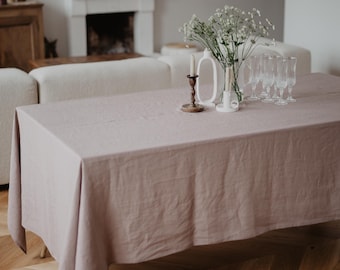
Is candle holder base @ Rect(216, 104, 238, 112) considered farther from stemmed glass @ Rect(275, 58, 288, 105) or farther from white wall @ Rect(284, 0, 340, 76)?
white wall @ Rect(284, 0, 340, 76)

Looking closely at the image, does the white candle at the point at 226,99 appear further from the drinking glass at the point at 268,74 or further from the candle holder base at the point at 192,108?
the drinking glass at the point at 268,74

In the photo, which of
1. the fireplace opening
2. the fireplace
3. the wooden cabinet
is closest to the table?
the wooden cabinet

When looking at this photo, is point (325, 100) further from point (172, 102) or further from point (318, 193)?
point (172, 102)

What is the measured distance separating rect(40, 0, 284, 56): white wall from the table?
4.17 meters

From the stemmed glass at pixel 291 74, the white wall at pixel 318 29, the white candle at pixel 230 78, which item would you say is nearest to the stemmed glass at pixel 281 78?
the stemmed glass at pixel 291 74

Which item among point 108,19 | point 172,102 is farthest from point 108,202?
point 108,19

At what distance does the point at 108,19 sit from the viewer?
782 centimetres

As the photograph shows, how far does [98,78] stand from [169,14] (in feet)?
12.7

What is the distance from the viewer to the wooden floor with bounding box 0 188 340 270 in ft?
11.1

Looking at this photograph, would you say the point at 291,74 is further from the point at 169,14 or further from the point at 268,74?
the point at 169,14

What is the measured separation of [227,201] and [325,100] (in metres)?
0.84

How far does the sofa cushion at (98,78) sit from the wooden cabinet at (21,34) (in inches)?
111

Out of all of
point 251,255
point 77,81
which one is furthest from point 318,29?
point 251,255

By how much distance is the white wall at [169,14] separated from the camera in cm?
739
